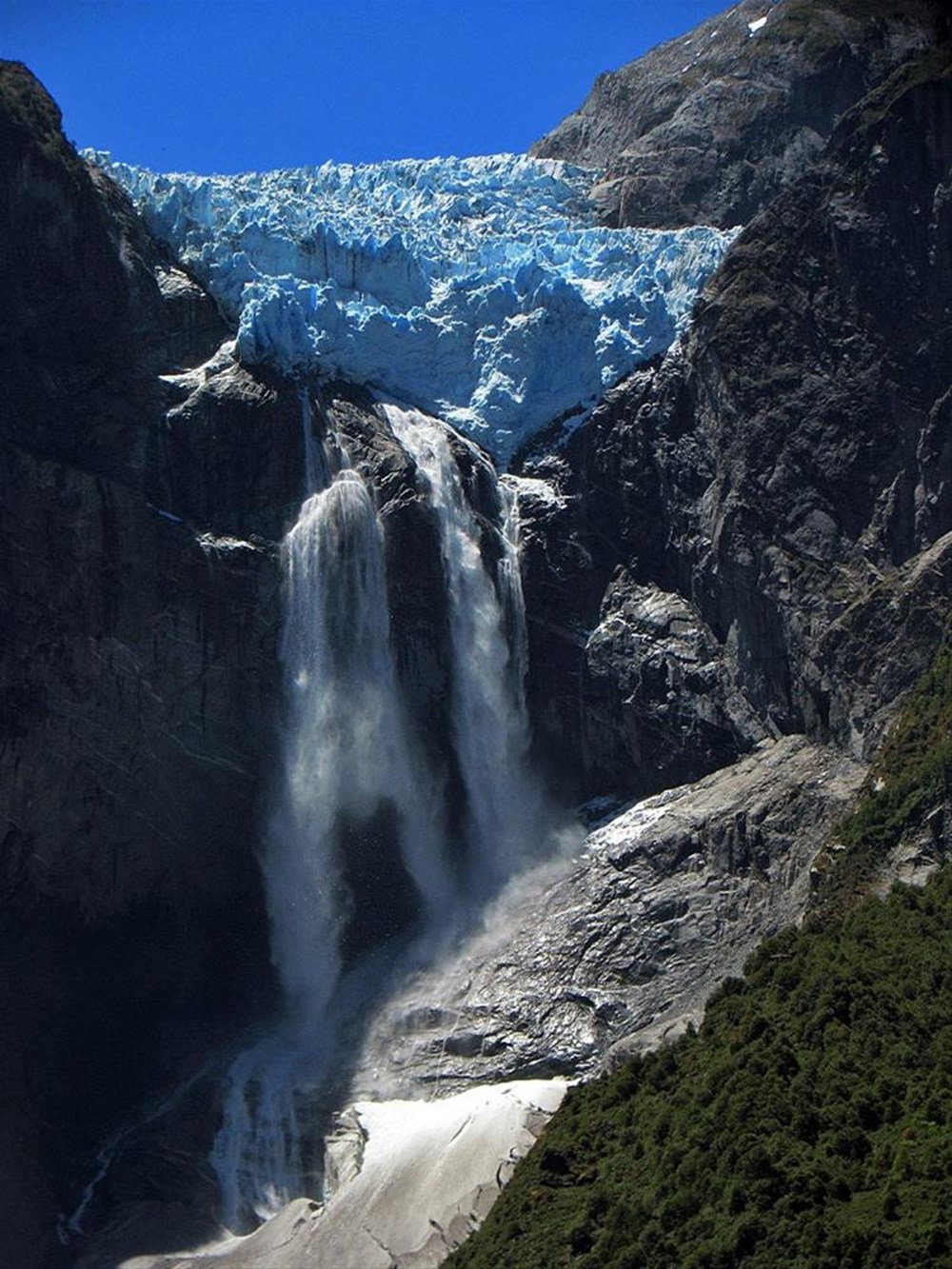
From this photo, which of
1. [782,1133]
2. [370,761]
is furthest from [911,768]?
[370,761]

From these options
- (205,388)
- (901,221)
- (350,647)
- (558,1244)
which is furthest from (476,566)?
(558,1244)

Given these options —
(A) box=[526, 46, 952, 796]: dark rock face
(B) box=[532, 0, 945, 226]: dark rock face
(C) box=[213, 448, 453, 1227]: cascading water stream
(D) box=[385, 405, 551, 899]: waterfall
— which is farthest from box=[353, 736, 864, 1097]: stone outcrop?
(B) box=[532, 0, 945, 226]: dark rock face

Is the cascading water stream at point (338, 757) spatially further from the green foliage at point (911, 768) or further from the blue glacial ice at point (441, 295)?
the green foliage at point (911, 768)

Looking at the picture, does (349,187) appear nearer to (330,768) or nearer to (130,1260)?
(330,768)

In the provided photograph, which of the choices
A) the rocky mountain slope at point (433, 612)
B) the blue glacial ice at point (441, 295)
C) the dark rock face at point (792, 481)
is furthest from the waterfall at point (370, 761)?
the blue glacial ice at point (441, 295)

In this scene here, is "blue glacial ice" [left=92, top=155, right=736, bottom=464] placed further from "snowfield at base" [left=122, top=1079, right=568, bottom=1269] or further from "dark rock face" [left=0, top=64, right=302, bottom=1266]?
"snowfield at base" [left=122, top=1079, right=568, bottom=1269]
